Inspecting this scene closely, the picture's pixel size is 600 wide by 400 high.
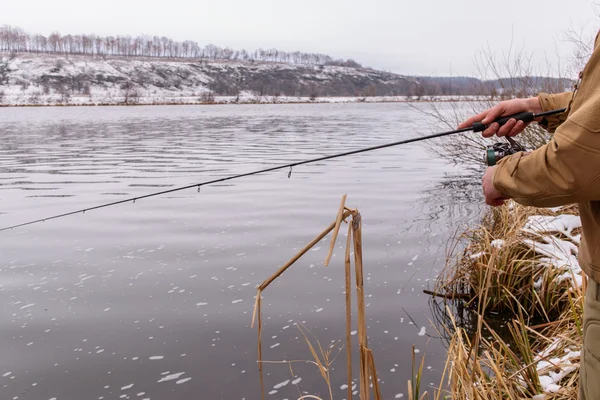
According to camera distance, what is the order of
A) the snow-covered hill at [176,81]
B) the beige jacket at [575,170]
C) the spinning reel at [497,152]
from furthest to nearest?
the snow-covered hill at [176,81], the spinning reel at [497,152], the beige jacket at [575,170]

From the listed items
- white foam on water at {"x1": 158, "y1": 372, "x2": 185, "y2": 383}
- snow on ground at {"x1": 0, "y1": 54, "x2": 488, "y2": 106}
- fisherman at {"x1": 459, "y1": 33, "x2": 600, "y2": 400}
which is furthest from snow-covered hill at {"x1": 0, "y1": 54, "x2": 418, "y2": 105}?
fisherman at {"x1": 459, "y1": 33, "x2": 600, "y2": 400}

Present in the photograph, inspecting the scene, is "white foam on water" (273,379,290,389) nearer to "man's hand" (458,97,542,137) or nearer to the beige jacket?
"man's hand" (458,97,542,137)

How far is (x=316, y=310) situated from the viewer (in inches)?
228

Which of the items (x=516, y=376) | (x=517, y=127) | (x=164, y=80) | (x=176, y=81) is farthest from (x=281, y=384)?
(x=176, y=81)

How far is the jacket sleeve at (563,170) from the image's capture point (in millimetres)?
1581

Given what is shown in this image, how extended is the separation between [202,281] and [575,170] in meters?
5.65

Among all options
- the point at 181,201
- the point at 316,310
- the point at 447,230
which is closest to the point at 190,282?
the point at 316,310

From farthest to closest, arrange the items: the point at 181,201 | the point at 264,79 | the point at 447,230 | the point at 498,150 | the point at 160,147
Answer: the point at 264,79 < the point at 160,147 < the point at 181,201 < the point at 447,230 < the point at 498,150

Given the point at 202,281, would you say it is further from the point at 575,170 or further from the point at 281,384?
the point at 575,170

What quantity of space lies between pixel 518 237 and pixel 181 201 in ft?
26.5

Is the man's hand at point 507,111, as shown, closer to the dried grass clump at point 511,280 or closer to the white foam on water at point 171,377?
the dried grass clump at point 511,280

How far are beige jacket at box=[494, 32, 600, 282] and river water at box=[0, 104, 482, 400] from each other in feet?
9.35

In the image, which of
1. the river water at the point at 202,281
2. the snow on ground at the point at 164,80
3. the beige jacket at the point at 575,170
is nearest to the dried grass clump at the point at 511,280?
the river water at the point at 202,281

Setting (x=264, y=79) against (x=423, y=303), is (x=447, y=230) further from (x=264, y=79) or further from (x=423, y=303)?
(x=264, y=79)
